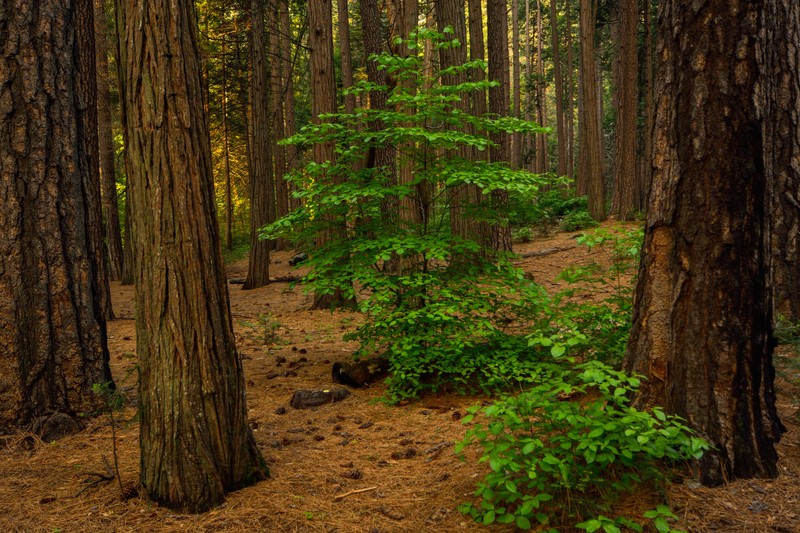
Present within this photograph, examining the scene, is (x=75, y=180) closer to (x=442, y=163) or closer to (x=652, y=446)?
(x=442, y=163)

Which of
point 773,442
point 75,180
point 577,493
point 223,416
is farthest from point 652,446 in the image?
point 75,180

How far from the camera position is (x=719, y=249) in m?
2.96

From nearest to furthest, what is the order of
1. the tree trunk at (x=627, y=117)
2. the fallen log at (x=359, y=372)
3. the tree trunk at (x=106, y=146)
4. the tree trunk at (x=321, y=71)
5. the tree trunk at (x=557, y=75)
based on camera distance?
the fallen log at (x=359, y=372), the tree trunk at (x=321, y=71), the tree trunk at (x=106, y=146), the tree trunk at (x=627, y=117), the tree trunk at (x=557, y=75)

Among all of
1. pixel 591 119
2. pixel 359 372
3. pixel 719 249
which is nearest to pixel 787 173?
pixel 719 249

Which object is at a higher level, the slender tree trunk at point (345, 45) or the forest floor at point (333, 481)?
the slender tree trunk at point (345, 45)

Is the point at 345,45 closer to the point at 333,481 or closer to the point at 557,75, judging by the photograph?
the point at 333,481

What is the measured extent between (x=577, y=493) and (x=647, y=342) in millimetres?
975

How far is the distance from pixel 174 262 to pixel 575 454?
2354 mm

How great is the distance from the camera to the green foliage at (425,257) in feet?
16.1

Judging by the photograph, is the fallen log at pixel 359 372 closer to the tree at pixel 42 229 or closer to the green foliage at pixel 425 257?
the green foliage at pixel 425 257

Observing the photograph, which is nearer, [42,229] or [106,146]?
[42,229]

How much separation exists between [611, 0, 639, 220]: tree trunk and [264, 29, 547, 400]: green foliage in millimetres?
12044

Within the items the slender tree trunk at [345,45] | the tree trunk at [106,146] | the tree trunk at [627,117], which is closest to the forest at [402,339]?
the slender tree trunk at [345,45]

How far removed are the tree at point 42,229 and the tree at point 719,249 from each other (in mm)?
4198
